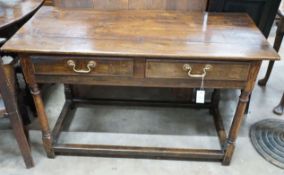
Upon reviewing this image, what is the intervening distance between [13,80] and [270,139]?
1.59 m

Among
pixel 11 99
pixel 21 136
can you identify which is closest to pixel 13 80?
pixel 11 99

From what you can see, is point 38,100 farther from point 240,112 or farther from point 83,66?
point 240,112

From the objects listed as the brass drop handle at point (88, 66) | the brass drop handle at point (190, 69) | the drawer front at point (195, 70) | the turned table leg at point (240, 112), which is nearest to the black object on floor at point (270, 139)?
the turned table leg at point (240, 112)

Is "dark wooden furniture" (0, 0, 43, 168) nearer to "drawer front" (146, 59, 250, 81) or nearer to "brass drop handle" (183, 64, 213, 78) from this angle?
"drawer front" (146, 59, 250, 81)

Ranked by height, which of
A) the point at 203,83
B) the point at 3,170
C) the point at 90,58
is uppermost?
the point at 90,58

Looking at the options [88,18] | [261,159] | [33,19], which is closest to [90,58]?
[88,18]

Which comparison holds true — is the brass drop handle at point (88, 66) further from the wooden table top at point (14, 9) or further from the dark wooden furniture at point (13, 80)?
the wooden table top at point (14, 9)

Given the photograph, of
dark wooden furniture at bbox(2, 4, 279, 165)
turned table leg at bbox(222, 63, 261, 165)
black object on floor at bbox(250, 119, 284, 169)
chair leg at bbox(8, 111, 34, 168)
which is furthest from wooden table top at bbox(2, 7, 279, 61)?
black object on floor at bbox(250, 119, 284, 169)

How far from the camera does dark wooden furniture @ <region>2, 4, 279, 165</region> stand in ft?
3.79

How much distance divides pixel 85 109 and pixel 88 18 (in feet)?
2.56

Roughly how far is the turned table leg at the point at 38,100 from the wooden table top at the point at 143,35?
9cm

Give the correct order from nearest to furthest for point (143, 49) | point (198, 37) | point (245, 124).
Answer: point (143, 49)
point (198, 37)
point (245, 124)

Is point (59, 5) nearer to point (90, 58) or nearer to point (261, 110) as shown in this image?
point (90, 58)

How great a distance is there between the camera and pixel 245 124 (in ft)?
6.17
